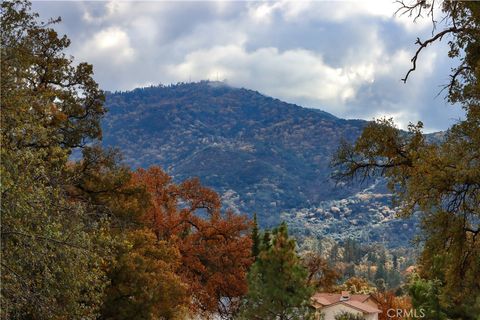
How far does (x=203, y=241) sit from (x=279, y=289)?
14.1 meters

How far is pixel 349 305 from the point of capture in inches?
3344

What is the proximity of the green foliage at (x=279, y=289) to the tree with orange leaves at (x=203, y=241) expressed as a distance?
9.25 m

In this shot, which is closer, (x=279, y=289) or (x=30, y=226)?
(x=30, y=226)

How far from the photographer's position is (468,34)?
14.7 metres

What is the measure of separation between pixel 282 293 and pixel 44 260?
24088mm

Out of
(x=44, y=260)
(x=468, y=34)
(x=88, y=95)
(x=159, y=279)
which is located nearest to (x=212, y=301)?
(x=159, y=279)

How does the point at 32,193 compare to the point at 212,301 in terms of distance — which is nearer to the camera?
the point at 32,193

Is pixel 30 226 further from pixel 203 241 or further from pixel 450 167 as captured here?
pixel 203 241

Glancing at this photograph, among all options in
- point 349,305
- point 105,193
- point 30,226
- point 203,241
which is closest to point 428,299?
point 105,193

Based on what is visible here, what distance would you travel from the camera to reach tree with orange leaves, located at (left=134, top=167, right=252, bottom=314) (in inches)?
1909

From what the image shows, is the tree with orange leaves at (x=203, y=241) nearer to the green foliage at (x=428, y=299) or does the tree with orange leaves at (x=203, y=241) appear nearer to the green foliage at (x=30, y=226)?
the green foliage at (x=428, y=299)

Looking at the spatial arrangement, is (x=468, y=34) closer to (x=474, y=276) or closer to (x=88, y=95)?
(x=474, y=276)

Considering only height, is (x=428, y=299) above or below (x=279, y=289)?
below

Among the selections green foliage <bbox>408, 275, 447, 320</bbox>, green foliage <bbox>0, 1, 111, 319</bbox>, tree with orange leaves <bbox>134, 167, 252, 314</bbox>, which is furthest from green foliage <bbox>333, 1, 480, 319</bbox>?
tree with orange leaves <bbox>134, 167, 252, 314</bbox>
